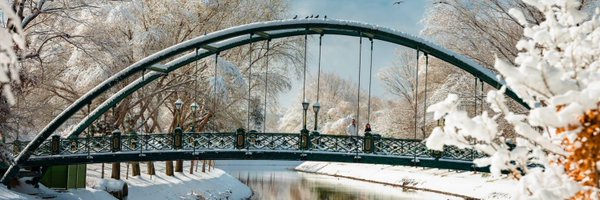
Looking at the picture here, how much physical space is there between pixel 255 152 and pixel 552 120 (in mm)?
18259

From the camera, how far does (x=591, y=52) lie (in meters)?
4.87

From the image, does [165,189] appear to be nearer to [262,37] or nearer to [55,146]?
[55,146]

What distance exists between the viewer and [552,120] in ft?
13.7

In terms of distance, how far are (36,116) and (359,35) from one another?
10930 mm

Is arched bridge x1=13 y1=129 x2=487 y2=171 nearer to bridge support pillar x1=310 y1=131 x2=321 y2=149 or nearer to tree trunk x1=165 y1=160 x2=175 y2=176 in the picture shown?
bridge support pillar x1=310 y1=131 x2=321 y2=149

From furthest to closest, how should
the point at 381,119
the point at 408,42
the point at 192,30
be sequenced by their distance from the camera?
1. the point at 381,119
2. the point at 192,30
3. the point at 408,42

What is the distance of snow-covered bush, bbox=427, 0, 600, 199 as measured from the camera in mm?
4148

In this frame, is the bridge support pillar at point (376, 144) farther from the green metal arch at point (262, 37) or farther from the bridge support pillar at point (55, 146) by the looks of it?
the bridge support pillar at point (55, 146)

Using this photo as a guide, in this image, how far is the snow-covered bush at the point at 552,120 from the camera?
4148 mm

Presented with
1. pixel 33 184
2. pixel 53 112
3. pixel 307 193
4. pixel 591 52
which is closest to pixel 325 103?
pixel 307 193

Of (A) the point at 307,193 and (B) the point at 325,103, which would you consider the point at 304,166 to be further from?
(A) the point at 307,193

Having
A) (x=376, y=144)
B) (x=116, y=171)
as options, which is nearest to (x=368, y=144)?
(x=376, y=144)

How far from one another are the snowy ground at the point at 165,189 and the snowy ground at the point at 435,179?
35.9ft

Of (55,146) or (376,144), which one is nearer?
(376,144)
